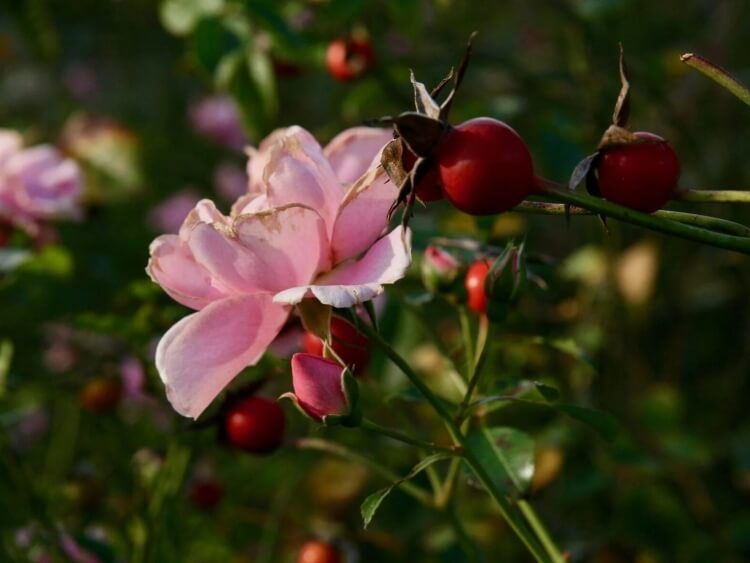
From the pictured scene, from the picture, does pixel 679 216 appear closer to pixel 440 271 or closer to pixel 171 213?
pixel 440 271

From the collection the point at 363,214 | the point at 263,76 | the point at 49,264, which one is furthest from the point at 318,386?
the point at 263,76

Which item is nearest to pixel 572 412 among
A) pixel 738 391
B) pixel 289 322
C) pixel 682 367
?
pixel 289 322

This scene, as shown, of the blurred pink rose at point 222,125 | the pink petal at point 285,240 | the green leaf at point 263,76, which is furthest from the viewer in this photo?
the blurred pink rose at point 222,125

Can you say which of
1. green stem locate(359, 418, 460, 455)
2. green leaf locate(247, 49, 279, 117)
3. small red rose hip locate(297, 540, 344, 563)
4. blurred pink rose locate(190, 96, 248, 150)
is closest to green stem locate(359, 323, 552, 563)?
green stem locate(359, 418, 460, 455)

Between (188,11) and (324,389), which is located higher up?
(324,389)

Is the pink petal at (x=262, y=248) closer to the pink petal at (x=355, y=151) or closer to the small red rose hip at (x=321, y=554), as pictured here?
the pink petal at (x=355, y=151)

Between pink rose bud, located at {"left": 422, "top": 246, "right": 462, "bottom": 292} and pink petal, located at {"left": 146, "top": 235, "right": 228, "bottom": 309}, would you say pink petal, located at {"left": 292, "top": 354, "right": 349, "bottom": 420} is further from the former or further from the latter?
pink rose bud, located at {"left": 422, "top": 246, "right": 462, "bottom": 292}

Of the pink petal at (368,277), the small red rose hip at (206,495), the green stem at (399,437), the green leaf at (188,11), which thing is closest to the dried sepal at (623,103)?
the pink petal at (368,277)
